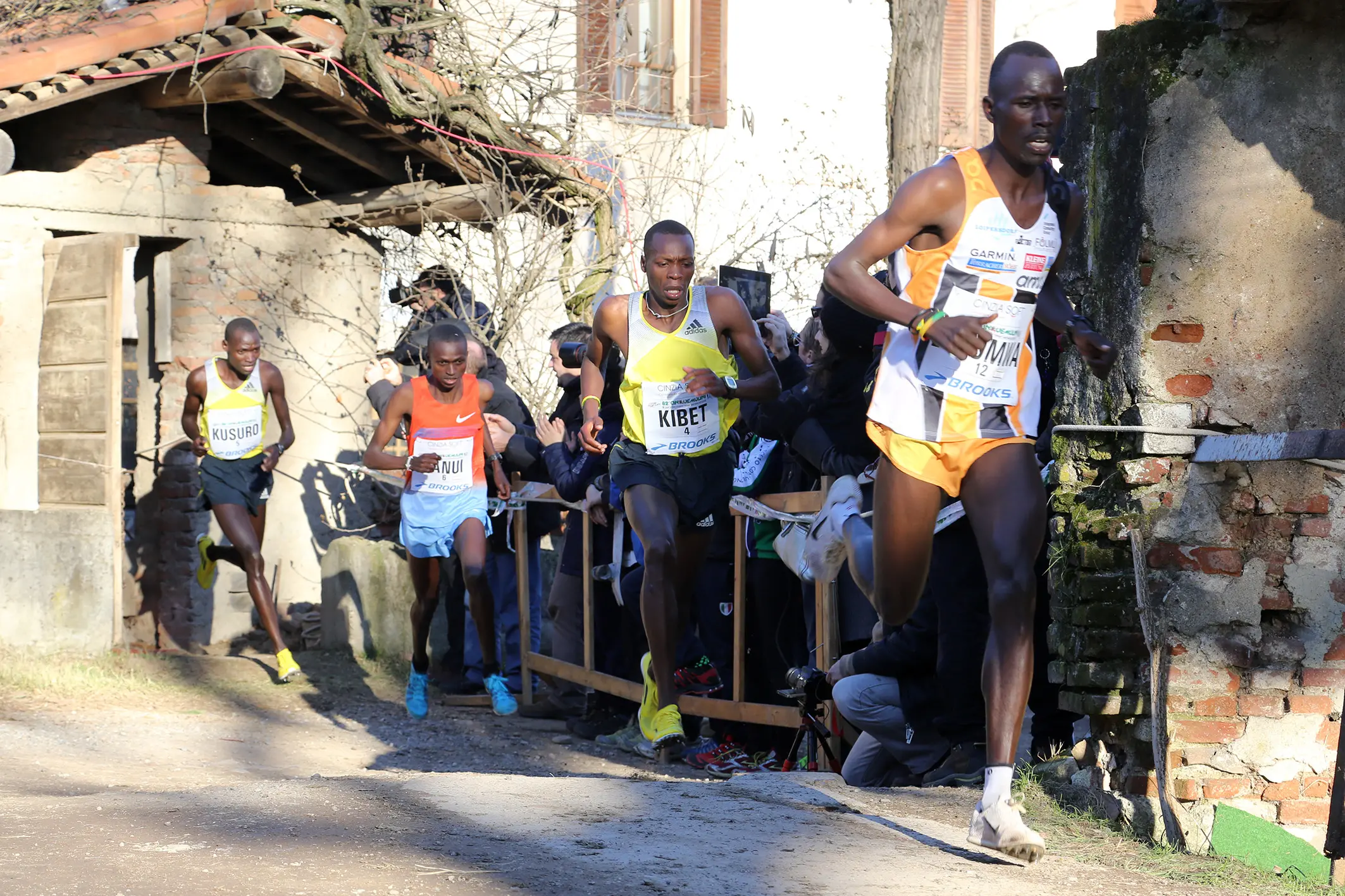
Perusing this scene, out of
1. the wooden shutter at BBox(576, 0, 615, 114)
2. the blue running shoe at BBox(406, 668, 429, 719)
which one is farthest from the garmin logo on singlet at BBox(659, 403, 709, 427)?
the wooden shutter at BBox(576, 0, 615, 114)

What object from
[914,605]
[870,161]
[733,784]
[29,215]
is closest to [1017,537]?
[914,605]

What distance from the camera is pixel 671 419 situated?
266 inches

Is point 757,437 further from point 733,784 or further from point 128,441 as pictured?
point 128,441

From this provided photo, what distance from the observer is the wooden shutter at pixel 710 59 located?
17312mm

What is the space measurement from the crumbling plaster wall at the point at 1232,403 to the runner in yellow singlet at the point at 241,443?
255 inches

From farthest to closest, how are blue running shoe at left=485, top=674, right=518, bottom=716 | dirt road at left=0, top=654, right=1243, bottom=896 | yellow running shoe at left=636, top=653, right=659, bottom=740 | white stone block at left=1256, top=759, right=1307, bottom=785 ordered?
blue running shoe at left=485, top=674, right=518, bottom=716 → yellow running shoe at left=636, top=653, right=659, bottom=740 → white stone block at left=1256, top=759, right=1307, bottom=785 → dirt road at left=0, top=654, right=1243, bottom=896

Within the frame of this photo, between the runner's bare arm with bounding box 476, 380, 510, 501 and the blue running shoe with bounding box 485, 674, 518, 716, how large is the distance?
119 cm

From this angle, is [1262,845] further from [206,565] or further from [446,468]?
[206,565]

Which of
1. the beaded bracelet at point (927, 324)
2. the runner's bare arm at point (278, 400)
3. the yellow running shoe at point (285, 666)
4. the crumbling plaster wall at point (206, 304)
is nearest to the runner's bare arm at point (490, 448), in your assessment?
the runner's bare arm at point (278, 400)

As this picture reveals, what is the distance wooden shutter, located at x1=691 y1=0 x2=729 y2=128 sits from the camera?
56.8ft

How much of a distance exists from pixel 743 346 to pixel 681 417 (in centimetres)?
42

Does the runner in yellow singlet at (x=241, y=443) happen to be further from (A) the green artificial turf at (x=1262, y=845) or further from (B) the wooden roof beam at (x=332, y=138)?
(A) the green artificial turf at (x=1262, y=845)

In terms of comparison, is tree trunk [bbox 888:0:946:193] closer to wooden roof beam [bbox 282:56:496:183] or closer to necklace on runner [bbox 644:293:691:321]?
wooden roof beam [bbox 282:56:496:183]

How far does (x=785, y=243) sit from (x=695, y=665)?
32.7ft
